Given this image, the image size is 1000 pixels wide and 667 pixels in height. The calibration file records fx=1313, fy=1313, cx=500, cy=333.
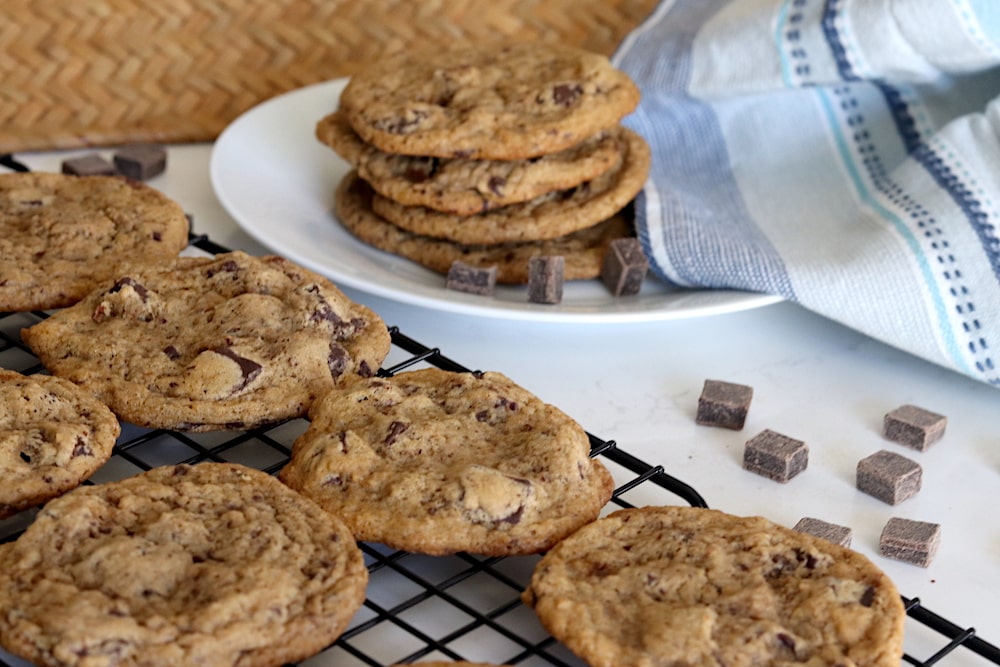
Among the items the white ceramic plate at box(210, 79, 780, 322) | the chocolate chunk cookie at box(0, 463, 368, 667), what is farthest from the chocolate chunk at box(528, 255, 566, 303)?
the chocolate chunk cookie at box(0, 463, 368, 667)

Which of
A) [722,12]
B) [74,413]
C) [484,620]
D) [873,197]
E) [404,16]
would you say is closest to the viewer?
[484,620]

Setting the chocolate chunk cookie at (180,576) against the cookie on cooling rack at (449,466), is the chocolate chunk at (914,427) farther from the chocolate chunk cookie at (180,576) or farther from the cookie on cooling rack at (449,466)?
the chocolate chunk cookie at (180,576)

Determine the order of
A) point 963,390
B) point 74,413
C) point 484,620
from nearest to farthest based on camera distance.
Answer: point 484,620 → point 74,413 → point 963,390

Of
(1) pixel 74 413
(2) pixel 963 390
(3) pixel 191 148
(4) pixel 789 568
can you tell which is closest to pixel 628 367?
(2) pixel 963 390

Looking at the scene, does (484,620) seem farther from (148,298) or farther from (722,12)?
(722,12)

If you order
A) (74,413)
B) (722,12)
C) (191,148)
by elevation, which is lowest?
(191,148)

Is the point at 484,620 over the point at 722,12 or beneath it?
beneath
